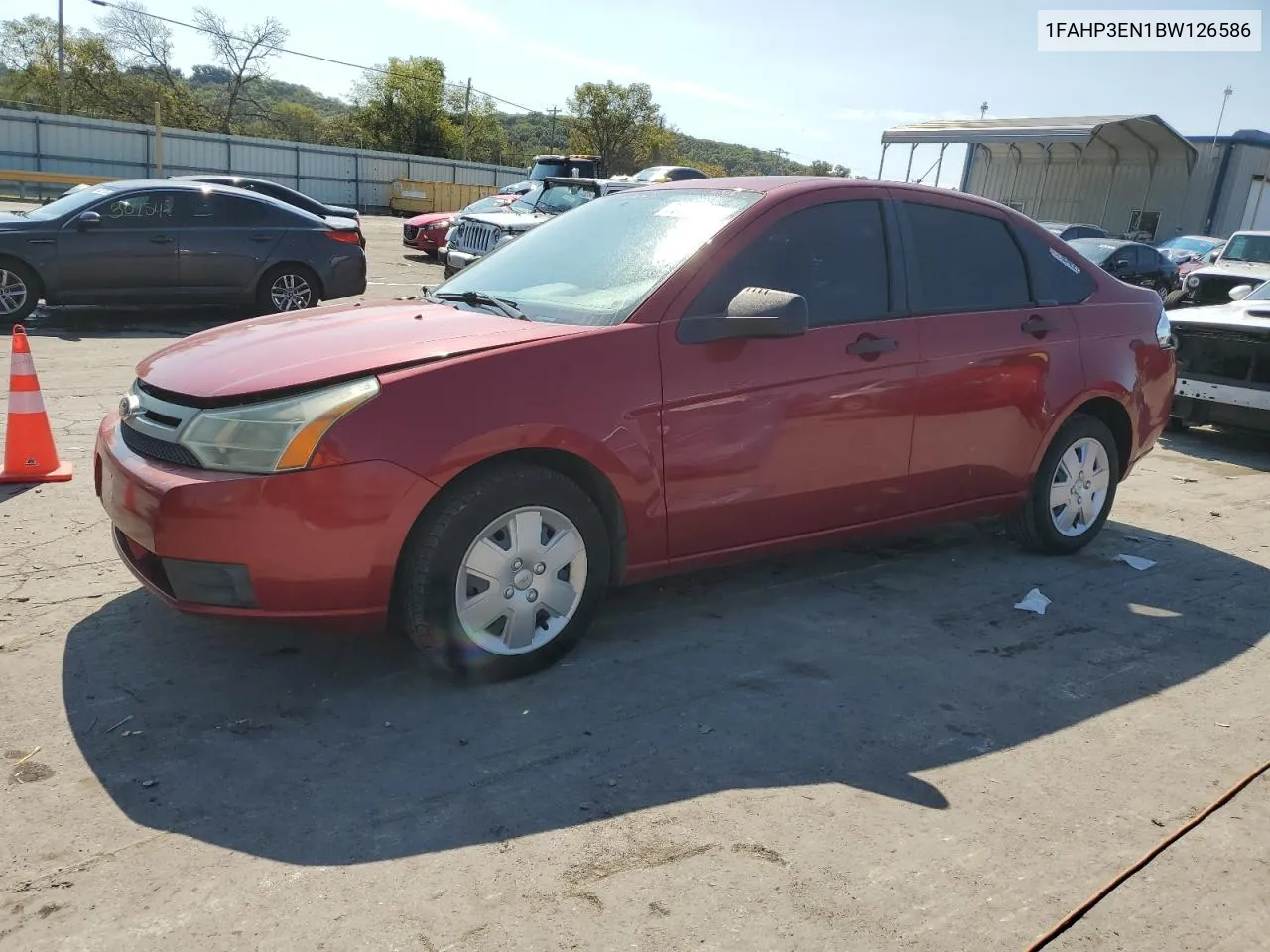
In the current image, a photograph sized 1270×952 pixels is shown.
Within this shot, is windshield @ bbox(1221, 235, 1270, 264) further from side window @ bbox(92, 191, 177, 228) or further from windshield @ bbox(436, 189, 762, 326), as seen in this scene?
side window @ bbox(92, 191, 177, 228)

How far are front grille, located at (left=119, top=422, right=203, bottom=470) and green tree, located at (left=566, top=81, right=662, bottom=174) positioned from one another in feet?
260

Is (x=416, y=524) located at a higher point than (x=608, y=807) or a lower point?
higher

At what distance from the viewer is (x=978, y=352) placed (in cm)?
449

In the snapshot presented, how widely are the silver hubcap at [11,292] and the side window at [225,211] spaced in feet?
5.74

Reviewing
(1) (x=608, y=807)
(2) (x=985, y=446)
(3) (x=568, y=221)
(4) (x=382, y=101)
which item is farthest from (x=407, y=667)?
(4) (x=382, y=101)

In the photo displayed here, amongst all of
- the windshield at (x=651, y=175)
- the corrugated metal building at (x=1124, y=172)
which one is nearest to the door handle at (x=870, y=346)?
the windshield at (x=651, y=175)

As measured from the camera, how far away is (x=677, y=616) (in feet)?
13.5

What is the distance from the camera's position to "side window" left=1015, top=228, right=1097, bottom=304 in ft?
16.0

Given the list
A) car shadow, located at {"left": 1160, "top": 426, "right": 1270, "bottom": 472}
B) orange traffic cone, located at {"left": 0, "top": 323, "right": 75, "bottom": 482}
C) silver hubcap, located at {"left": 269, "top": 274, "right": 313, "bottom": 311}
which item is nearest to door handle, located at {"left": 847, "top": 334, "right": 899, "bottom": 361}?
orange traffic cone, located at {"left": 0, "top": 323, "right": 75, "bottom": 482}

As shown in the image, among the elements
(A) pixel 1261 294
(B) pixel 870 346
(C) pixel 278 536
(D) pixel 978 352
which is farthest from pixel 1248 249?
(C) pixel 278 536

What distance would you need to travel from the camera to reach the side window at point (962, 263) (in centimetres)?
442

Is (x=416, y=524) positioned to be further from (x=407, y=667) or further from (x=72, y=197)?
(x=72, y=197)

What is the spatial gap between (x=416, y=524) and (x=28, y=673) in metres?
1.38

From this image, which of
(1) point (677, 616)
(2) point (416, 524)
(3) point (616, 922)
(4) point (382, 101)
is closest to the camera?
(3) point (616, 922)
